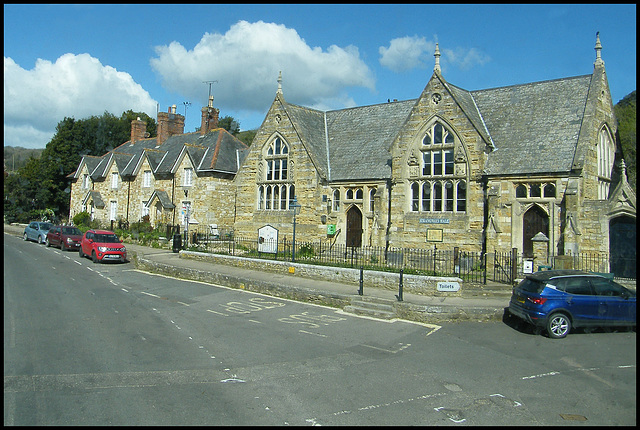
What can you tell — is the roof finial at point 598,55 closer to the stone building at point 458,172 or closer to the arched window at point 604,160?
the stone building at point 458,172

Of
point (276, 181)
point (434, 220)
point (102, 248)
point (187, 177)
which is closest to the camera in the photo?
point (434, 220)

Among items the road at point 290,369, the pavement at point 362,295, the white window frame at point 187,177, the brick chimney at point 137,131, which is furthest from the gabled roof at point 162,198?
the road at point 290,369

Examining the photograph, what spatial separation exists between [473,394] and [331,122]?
2541cm

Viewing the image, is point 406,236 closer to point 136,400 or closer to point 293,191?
point 293,191

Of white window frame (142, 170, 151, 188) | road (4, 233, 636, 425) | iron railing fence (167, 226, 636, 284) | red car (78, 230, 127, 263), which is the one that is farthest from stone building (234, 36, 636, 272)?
white window frame (142, 170, 151, 188)

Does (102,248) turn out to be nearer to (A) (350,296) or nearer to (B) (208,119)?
(A) (350,296)

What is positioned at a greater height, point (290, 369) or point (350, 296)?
point (350, 296)

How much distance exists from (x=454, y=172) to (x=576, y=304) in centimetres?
1233

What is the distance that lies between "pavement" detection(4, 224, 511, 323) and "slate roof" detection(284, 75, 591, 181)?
7.74 m

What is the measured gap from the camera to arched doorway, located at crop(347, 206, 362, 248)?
26797 millimetres

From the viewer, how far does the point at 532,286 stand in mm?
12281

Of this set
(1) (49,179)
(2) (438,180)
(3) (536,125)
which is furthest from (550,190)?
(1) (49,179)

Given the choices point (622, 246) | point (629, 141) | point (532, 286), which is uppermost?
point (629, 141)

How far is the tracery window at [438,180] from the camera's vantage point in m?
23.2
